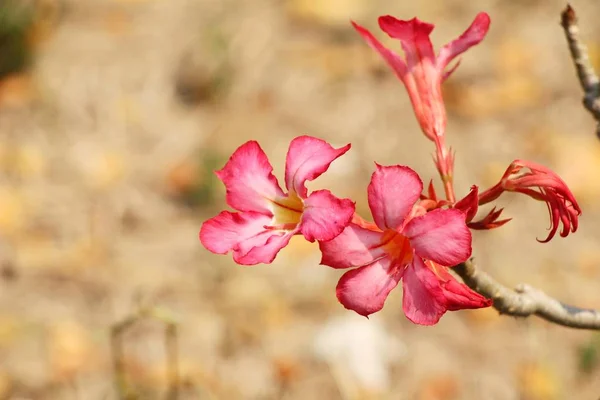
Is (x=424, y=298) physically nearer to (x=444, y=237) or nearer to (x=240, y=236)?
(x=444, y=237)

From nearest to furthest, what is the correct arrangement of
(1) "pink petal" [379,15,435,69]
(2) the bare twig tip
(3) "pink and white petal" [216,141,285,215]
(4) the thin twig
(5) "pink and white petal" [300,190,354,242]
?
(5) "pink and white petal" [300,190,354,242], (3) "pink and white petal" [216,141,285,215], (1) "pink petal" [379,15,435,69], (2) the bare twig tip, (4) the thin twig

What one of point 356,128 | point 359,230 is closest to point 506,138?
point 356,128

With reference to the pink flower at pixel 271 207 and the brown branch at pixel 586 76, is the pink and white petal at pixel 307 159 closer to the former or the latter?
the pink flower at pixel 271 207

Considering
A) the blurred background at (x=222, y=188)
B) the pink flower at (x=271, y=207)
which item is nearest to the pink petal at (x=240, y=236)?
the pink flower at (x=271, y=207)

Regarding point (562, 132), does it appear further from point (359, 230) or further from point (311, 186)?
point (359, 230)

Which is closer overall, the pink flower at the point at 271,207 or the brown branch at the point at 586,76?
the pink flower at the point at 271,207

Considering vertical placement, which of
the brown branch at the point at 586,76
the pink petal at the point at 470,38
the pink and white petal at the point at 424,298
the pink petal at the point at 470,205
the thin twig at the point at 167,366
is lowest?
the thin twig at the point at 167,366

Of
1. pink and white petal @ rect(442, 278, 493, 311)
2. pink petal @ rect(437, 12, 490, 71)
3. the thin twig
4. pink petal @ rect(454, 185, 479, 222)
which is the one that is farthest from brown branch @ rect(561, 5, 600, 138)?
the thin twig

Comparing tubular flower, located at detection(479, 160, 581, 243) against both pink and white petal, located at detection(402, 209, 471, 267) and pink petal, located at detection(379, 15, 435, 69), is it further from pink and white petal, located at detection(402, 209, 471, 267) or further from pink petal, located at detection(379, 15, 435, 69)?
pink petal, located at detection(379, 15, 435, 69)
